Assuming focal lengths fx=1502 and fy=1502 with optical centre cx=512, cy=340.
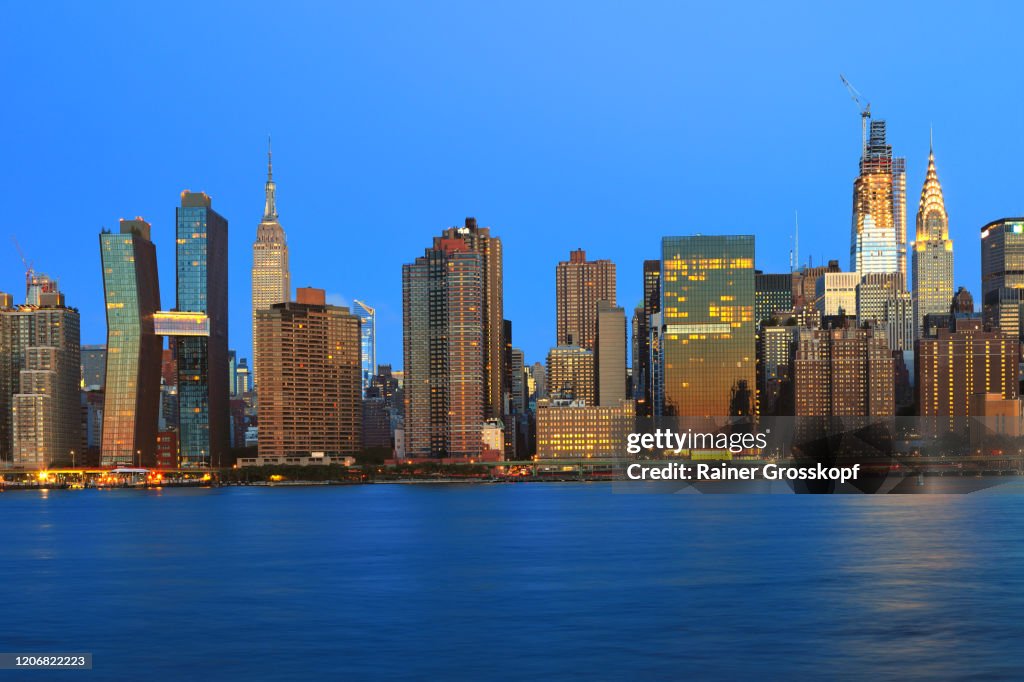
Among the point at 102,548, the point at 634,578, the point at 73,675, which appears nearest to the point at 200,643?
the point at 73,675

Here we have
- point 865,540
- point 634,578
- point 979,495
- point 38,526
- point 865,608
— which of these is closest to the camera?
point 865,608

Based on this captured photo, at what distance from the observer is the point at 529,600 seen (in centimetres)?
6350

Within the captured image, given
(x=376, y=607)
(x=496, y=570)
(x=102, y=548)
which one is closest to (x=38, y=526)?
(x=102, y=548)

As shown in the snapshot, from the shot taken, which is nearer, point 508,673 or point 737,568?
point 508,673

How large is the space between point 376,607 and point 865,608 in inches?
781

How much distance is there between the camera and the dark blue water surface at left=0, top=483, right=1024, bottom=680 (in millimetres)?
48219

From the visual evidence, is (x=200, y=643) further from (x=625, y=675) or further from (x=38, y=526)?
(x=38, y=526)

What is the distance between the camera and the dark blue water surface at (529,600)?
48.2m

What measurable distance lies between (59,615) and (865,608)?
3260 cm

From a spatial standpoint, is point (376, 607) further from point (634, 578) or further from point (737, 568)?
point (737, 568)

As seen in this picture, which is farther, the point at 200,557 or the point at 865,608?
the point at 200,557

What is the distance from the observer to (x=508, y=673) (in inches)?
1806

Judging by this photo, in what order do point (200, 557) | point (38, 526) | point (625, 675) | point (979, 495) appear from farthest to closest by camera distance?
point (979, 495) < point (38, 526) < point (200, 557) < point (625, 675)

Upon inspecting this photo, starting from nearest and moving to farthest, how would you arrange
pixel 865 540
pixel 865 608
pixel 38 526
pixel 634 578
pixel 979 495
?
pixel 865 608
pixel 634 578
pixel 865 540
pixel 38 526
pixel 979 495
